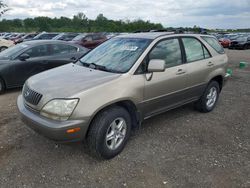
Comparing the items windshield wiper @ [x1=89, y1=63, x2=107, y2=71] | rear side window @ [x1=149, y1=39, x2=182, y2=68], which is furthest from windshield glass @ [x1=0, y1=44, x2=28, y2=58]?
rear side window @ [x1=149, y1=39, x2=182, y2=68]

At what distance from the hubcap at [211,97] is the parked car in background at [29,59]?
456 centimetres

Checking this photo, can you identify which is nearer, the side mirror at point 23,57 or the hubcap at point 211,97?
the hubcap at point 211,97

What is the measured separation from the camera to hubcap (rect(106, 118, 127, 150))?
3.32m

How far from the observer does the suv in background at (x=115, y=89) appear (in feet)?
9.64

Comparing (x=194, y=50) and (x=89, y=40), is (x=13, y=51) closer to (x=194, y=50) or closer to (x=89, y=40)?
(x=194, y=50)

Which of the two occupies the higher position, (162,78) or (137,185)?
(162,78)

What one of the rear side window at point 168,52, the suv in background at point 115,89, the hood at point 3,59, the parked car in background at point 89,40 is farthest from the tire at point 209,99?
the parked car in background at point 89,40

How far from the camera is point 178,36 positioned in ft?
14.3

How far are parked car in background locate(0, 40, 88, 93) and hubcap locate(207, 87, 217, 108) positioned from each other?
456 centimetres

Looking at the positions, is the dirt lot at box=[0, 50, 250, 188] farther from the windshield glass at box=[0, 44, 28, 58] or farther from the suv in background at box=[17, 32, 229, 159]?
the windshield glass at box=[0, 44, 28, 58]

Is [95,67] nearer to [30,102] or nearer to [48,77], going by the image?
[48,77]

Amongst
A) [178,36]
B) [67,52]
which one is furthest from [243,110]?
[67,52]

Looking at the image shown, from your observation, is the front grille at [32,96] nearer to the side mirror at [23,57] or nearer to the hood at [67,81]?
the hood at [67,81]

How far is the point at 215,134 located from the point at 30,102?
3062 millimetres
